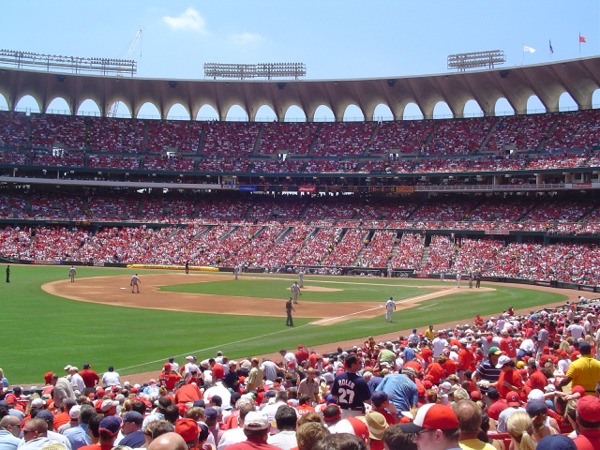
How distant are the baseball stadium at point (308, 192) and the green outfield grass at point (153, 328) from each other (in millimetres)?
1040

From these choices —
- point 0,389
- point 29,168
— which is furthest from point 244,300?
point 29,168

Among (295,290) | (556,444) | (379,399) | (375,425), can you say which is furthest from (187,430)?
(295,290)

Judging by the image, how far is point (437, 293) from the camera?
4734 centimetres

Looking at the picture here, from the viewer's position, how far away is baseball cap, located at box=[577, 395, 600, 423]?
5859 mm

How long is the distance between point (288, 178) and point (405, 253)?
23513 mm

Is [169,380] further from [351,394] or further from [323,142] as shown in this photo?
[323,142]

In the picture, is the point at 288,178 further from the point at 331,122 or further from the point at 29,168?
the point at 29,168

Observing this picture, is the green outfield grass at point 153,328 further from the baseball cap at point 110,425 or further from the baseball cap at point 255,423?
the baseball cap at point 255,423

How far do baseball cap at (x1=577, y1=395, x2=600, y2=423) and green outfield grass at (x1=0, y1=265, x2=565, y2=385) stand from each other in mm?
15733

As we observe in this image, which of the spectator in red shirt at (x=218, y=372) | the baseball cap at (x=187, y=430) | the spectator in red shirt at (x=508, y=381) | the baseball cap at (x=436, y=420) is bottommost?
the spectator in red shirt at (x=218, y=372)

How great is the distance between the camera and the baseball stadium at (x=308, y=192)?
182ft

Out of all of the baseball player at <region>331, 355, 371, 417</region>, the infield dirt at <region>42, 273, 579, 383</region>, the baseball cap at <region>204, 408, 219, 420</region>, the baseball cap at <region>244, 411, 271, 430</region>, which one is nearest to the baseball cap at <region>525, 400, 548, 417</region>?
the baseball player at <region>331, 355, 371, 417</region>

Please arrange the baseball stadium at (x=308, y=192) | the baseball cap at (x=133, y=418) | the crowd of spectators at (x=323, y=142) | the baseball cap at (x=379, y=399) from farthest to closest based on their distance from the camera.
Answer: the crowd of spectators at (x=323, y=142) < the baseball stadium at (x=308, y=192) < the baseball cap at (x=379, y=399) < the baseball cap at (x=133, y=418)

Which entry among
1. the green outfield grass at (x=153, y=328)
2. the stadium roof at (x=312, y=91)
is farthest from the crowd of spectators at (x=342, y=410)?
the stadium roof at (x=312, y=91)
